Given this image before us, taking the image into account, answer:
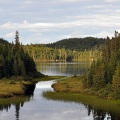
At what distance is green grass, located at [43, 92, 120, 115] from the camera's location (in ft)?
258

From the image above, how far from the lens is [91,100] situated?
8994cm

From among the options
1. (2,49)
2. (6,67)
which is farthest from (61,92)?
(2,49)

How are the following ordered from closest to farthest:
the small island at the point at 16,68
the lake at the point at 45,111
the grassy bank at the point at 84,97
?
the lake at the point at 45,111 < the grassy bank at the point at 84,97 < the small island at the point at 16,68

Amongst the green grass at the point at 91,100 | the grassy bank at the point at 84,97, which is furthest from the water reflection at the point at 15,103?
the grassy bank at the point at 84,97

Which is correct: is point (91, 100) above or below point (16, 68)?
below

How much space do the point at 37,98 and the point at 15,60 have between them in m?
61.5

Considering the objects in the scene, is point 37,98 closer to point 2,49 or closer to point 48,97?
point 48,97

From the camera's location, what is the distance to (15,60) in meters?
153

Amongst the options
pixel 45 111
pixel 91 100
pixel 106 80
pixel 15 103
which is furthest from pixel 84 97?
pixel 45 111

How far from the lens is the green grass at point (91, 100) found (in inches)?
3095

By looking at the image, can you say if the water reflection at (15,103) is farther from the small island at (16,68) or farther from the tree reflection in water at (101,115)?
the small island at (16,68)

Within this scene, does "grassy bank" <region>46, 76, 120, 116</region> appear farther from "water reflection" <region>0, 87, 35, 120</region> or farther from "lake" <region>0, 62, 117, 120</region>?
"water reflection" <region>0, 87, 35, 120</region>

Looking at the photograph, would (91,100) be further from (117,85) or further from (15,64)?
(15,64)

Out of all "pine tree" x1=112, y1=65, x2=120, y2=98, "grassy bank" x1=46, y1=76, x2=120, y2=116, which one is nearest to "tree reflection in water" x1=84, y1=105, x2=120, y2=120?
"grassy bank" x1=46, y1=76, x2=120, y2=116
